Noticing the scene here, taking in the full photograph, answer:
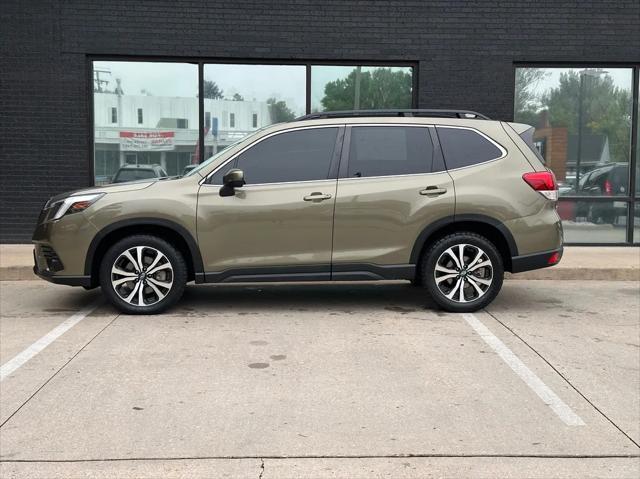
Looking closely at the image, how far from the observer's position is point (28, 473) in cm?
344

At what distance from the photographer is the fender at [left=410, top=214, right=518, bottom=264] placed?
265 inches

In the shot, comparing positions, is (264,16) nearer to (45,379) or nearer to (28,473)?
(45,379)

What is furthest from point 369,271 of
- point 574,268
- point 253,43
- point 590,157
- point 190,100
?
point 590,157

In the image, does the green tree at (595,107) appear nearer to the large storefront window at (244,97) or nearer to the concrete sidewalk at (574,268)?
the concrete sidewalk at (574,268)

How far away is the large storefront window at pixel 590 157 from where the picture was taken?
448 inches

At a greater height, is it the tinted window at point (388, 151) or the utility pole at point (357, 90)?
the utility pole at point (357, 90)

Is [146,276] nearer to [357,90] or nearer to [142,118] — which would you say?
[142,118]

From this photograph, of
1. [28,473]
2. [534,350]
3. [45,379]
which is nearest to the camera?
[28,473]

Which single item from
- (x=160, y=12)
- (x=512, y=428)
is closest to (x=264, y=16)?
(x=160, y=12)

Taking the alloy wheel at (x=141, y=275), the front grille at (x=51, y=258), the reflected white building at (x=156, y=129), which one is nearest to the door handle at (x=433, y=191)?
the alloy wheel at (x=141, y=275)

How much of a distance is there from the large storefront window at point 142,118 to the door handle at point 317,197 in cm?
506

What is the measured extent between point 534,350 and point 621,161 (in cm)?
698

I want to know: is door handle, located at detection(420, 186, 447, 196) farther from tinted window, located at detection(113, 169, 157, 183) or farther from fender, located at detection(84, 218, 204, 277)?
tinted window, located at detection(113, 169, 157, 183)

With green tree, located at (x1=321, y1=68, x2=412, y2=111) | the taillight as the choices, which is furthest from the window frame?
the taillight
